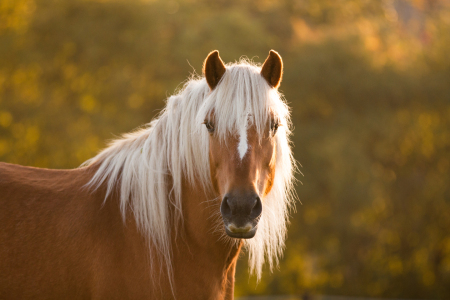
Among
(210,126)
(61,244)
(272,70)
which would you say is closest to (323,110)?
(272,70)

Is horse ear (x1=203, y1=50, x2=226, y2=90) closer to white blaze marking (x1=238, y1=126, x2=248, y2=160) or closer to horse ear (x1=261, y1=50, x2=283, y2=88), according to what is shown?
horse ear (x1=261, y1=50, x2=283, y2=88)

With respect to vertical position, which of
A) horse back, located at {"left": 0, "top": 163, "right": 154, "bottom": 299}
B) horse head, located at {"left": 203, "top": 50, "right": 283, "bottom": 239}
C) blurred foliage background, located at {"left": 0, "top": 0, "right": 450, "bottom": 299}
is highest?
blurred foliage background, located at {"left": 0, "top": 0, "right": 450, "bottom": 299}

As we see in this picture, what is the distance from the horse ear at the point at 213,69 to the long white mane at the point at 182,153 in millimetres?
49

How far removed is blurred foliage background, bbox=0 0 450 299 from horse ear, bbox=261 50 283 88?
30.4 ft

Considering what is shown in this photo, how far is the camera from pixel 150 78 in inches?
485

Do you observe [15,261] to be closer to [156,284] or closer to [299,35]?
[156,284]

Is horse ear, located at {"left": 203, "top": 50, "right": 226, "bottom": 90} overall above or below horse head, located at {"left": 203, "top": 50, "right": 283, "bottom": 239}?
→ above

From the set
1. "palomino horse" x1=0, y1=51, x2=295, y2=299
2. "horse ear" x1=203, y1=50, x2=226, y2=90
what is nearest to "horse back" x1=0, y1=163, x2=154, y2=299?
"palomino horse" x1=0, y1=51, x2=295, y2=299

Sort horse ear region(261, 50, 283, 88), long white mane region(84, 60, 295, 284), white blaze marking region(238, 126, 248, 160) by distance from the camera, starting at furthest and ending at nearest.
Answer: horse ear region(261, 50, 283, 88), long white mane region(84, 60, 295, 284), white blaze marking region(238, 126, 248, 160)

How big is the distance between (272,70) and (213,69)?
15.0 inches

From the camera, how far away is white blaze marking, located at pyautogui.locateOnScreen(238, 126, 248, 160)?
2.21 m

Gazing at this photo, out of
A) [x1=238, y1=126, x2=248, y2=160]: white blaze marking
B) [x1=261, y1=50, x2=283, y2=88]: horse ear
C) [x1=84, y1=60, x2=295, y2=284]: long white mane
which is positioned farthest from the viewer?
[x1=261, y1=50, x2=283, y2=88]: horse ear

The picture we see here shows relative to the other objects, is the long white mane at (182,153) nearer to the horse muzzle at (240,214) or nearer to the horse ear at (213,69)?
the horse ear at (213,69)

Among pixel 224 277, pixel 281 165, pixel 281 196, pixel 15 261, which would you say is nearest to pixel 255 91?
pixel 281 165
